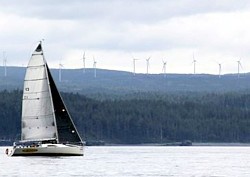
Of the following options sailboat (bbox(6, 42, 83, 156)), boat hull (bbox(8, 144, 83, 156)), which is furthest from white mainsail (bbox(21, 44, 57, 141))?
boat hull (bbox(8, 144, 83, 156))

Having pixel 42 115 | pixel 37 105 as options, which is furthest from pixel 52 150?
pixel 37 105

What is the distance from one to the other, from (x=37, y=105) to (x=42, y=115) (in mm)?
1379

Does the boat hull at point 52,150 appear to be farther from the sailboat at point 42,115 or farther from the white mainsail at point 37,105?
the white mainsail at point 37,105

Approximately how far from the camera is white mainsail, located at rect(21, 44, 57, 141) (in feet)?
455

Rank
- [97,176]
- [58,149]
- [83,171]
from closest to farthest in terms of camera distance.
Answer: [97,176] < [83,171] < [58,149]

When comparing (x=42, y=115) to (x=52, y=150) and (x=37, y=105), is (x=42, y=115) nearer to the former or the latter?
(x=37, y=105)

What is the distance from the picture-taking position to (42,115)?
139 m

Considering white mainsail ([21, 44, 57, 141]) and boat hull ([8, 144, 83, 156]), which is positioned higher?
white mainsail ([21, 44, 57, 141])

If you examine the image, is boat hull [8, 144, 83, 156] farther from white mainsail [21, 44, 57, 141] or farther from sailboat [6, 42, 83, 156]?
white mainsail [21, 44, 57, 141]

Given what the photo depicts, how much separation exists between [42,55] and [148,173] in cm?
3556

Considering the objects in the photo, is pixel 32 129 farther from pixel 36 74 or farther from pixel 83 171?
pixel 83 171

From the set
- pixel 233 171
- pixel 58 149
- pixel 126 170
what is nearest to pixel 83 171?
pixel 126 170

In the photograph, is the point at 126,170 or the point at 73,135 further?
the point at 73,135

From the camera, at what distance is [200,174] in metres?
107
